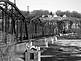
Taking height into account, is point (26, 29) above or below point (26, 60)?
above

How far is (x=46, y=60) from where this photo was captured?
74.4 feet

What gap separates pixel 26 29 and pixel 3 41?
39.7ft

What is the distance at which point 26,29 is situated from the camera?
2953 centimetres

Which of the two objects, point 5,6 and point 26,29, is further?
point 26,29

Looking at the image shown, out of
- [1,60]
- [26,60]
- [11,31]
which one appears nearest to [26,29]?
[11,31]

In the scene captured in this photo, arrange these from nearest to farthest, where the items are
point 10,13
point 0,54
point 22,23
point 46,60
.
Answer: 1. point 0,54
2. point 10,13
3. point 46,60
4. point 22,23

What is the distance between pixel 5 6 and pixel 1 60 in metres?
6.22

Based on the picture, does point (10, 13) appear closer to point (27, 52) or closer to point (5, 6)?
point (5, 6)

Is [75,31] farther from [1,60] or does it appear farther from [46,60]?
[1,60]

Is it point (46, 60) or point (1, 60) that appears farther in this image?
point (46, 60)

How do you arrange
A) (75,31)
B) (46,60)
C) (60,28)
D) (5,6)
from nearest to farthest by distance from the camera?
(5,6) → (46,60) → (60,28) → (75,31)

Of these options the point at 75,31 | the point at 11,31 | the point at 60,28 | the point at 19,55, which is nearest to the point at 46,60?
the point at 19,55

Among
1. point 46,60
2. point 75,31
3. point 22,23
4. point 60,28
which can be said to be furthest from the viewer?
point 75,31

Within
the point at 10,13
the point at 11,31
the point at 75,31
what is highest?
the point at 10,13
